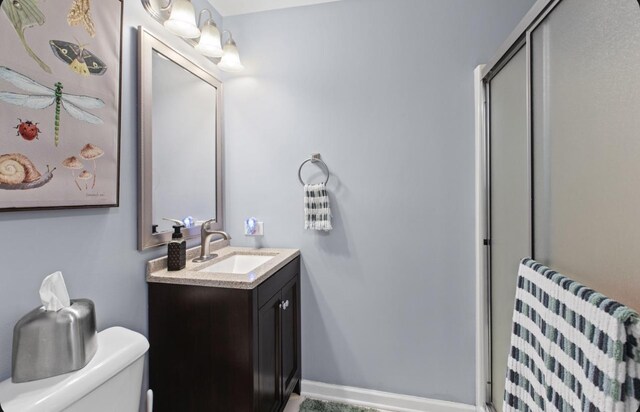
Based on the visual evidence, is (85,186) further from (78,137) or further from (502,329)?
(502,329)

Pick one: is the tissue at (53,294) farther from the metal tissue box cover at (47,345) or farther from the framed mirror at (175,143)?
the framed mirror at (175,143)

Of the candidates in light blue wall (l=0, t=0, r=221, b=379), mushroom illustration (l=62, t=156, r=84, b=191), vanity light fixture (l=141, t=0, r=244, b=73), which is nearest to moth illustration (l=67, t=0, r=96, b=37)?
light blue wall (l=0, t=0, r=221, b=379)

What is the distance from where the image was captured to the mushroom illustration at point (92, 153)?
104 centimetres

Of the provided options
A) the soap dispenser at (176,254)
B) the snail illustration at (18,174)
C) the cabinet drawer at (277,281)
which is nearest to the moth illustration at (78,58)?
the snail illustration at (18,174)

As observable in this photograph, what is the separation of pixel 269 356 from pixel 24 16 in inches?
60.7

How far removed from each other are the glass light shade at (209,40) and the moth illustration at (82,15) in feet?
1.92

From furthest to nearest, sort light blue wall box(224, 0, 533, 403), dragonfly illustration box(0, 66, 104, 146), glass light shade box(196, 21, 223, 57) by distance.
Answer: light blue wall box(224, 0, 533, 403) < glass light shade box(196, 21, 223, 57) < dragonfly illustration box(0, 66, 104, 146)

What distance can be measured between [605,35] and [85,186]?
1.62 meters

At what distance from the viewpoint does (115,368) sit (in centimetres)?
90

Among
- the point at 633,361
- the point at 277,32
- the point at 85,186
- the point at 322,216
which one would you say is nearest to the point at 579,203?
the point at 633,361

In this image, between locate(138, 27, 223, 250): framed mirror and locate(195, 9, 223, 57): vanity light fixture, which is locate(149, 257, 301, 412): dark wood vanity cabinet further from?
locate(195, 9, 223, 57): vanity light fixture

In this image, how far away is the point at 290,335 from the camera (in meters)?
1.74

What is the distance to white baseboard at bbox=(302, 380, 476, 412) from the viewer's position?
5.62ft

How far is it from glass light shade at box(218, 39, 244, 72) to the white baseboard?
2.03 m
